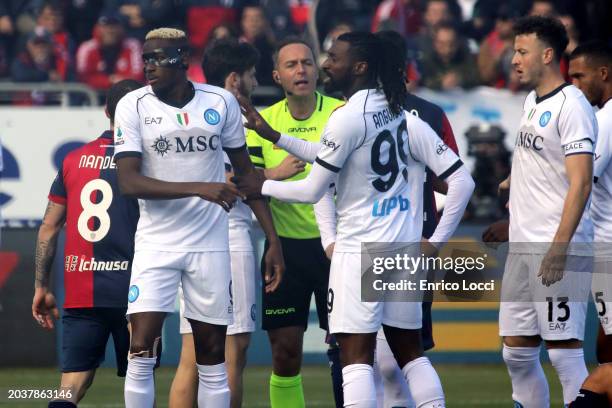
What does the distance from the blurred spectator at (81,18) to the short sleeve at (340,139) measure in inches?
385

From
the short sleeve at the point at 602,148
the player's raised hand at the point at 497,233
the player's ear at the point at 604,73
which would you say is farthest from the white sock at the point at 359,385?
the player's ear at the point at 604,73

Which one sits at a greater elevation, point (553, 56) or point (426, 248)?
point (553, 56)

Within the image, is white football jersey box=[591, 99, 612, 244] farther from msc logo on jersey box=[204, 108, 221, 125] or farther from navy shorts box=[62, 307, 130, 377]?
navy shorts box=[62, 307, 130, 377]

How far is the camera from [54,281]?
1322 centimetres

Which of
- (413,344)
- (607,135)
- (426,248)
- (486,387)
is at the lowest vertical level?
(486,387)

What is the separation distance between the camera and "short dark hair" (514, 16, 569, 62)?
8.05 m

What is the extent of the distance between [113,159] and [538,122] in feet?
8.71

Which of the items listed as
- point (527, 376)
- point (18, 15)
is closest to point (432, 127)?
point (527, 376)

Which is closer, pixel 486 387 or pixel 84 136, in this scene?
pixel 486 387

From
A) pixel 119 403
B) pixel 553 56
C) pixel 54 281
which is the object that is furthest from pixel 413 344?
pixel 54 281

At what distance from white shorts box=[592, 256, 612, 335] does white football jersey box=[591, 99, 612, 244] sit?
19 centimetres

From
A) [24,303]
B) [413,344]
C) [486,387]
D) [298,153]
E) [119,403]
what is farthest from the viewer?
[24,303]

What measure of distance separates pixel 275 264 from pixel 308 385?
376 centimetres

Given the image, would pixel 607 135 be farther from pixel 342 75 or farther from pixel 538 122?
pixel 342 75
